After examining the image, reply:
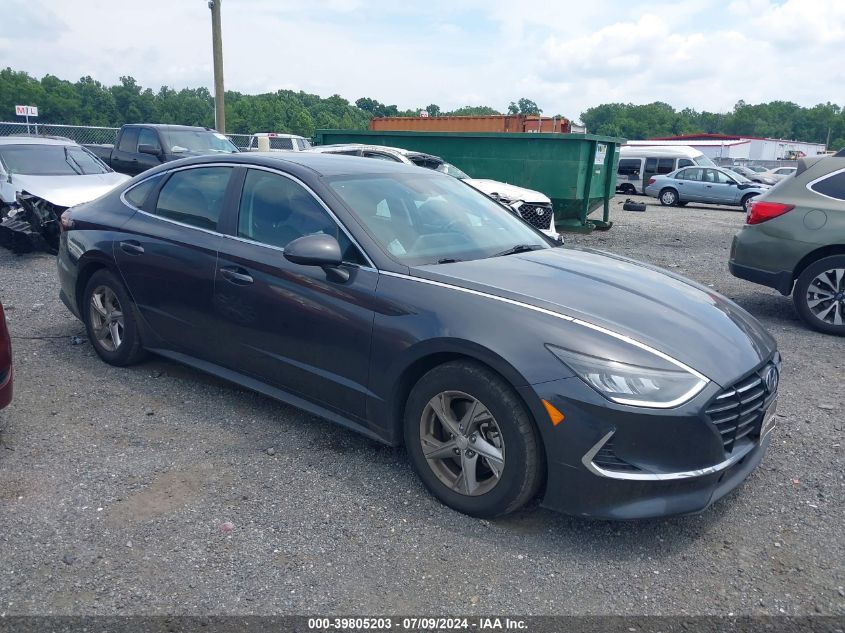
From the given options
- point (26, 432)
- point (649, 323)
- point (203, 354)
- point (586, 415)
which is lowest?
point (26, 432)

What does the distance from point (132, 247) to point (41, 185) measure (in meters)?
5.70

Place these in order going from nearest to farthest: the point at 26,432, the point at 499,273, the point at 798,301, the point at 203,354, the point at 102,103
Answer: the point at 499,273, the point at 26,432, the point at 203,354, the point at 798,301, the point at 102,103

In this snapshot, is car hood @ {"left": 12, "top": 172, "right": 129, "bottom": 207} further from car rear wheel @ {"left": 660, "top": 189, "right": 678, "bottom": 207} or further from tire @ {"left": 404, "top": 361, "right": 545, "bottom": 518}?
car rear wheel @ {"left": 660, "top": 189, "right": 678, "bottom": 207}

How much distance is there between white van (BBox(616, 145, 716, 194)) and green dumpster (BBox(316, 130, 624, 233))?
13174mm

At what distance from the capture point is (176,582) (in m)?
2.81

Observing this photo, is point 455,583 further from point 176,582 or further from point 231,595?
point 176,582

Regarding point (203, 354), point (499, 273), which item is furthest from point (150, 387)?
point (499, 273)

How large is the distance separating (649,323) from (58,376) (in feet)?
13.1

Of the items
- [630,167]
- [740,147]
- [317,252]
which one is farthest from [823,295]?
[740,147]

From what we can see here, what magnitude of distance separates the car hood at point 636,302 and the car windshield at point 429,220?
170 millimetres

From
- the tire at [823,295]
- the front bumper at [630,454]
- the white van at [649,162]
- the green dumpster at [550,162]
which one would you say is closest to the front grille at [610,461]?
the front bumper at [630,454]

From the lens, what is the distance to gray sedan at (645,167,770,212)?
2323 cm

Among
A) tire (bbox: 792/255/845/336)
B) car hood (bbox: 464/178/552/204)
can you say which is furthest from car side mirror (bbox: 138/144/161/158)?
tire (bbox: 792/255/845/336)

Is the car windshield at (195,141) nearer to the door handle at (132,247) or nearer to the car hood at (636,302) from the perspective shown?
the door handle at (132,247)
